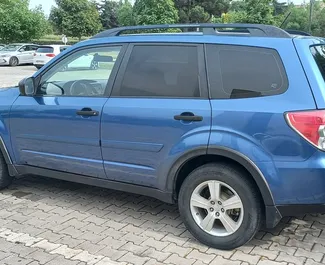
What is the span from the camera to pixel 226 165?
333 cm

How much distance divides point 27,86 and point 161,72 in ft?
5.06

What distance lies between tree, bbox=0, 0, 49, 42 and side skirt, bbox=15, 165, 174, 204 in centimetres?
3299

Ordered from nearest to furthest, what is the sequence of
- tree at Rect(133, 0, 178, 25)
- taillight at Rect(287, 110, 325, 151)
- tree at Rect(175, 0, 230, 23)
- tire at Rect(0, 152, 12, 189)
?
taillight at Rect(287, 110, 325, 151)
tire at Rect(0, 152, 12, 189)
tree at Rect(133, 0, 178, 25)
tree at Rect(175, 0, 230, 23)

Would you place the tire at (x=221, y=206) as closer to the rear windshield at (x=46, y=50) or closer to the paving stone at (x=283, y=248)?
the paving stone at (x=283, y=248)

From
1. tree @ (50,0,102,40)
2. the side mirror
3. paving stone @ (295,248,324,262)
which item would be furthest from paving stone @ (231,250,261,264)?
tree @ (50,0,102,40)

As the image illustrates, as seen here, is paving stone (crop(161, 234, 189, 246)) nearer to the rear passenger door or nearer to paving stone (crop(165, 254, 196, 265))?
paving stone (crop(165, 254, 196, 265))

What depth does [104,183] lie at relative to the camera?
157 inches

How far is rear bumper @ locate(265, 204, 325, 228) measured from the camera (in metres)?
3.09

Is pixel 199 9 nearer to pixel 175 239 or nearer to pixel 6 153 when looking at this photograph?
pixel 6 153

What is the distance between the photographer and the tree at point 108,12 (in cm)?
7122

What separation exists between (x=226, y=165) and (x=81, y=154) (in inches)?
58.0

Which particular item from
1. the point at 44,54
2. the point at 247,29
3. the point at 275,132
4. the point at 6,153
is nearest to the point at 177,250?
the point at 275,132

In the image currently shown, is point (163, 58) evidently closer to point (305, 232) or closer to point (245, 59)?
point (245, 59)

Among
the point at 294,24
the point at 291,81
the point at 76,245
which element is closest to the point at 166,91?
the point at 291,81
